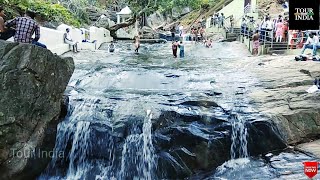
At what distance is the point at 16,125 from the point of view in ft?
24.8

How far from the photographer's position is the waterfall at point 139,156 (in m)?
8.43

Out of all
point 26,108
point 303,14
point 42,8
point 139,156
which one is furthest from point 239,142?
point 42,8

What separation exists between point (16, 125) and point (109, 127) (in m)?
2.17

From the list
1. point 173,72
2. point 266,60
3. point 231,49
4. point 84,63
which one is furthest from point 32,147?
point 231,49

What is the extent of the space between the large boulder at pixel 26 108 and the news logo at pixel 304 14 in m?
5.27

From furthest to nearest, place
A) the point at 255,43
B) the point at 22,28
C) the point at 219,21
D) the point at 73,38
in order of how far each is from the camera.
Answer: the point at 219,21, the point at 73,38, the point at 255,43, the point at 22,28

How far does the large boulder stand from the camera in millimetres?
7391

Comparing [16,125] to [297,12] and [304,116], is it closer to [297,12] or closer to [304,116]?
[297,12]

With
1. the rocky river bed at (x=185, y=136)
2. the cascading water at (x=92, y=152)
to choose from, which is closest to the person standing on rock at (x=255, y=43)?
the rocky river bed at (x=185, y=136)

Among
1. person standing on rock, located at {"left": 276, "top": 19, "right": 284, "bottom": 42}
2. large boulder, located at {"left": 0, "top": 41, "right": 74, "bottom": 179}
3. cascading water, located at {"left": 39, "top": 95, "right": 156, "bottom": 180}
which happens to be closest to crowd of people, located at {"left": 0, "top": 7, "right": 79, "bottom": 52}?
large boulder, located at {"left": 0, "top": 41, "right": 74, "bottom": 179}

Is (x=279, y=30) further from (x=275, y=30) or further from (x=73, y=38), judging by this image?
(x=73, y=38)

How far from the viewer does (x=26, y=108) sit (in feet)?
25.3

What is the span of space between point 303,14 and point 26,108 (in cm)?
589

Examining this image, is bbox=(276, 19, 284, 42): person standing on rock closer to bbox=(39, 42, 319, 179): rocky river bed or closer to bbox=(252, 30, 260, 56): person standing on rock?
bbox=(252, 30, 260, 56): person standing on rock
